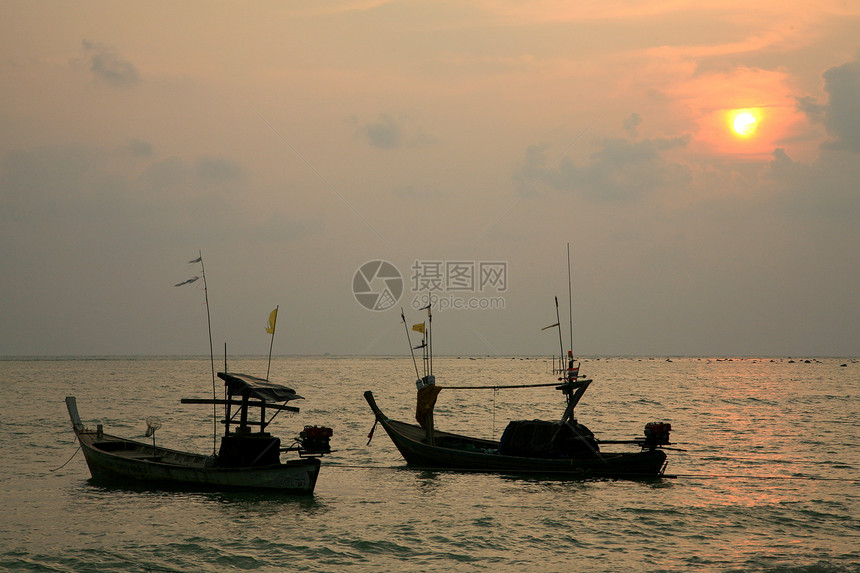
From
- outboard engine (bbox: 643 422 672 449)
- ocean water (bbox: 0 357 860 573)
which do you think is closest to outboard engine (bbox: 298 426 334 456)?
ocean water (bbox: 0 357 860 573)

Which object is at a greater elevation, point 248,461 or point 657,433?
point 657,433

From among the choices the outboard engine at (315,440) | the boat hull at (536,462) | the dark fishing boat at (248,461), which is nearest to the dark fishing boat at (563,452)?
the boat hull at (536,462)

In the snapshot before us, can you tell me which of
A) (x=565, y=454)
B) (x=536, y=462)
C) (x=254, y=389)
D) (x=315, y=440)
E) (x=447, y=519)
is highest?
(x=254, y=389)

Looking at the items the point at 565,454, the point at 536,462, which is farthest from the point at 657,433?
the point at 536,462

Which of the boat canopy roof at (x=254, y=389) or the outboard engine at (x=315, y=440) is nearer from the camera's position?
the boat canopy roof at (x=254, y=389)

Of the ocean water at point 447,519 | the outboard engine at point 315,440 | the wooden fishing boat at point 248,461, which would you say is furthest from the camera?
the outboard engine at point 315,440

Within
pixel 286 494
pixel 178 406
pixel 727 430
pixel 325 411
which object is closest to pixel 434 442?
pixel 286 494

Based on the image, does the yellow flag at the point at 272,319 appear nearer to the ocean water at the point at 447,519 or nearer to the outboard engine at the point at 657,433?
the ocean water at the point at 447,519

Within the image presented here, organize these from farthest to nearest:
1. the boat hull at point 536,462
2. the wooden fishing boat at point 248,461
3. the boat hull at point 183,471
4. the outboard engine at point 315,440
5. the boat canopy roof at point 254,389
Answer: the boat hull at point 536,462, the outboard engine at point 315,440, the boat hull at point 183,471, the wooden fishing boat at point 248,461, the boat canopy roof at point 254,389

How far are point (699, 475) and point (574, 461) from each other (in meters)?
5.90

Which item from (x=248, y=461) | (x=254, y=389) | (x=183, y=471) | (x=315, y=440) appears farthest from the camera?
(x=183, y=471)

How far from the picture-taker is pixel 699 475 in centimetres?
2972

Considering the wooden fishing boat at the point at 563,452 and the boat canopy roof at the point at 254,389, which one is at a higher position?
the boat canopy roof at the point at 254,389

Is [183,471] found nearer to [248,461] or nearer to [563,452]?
[248,461]
